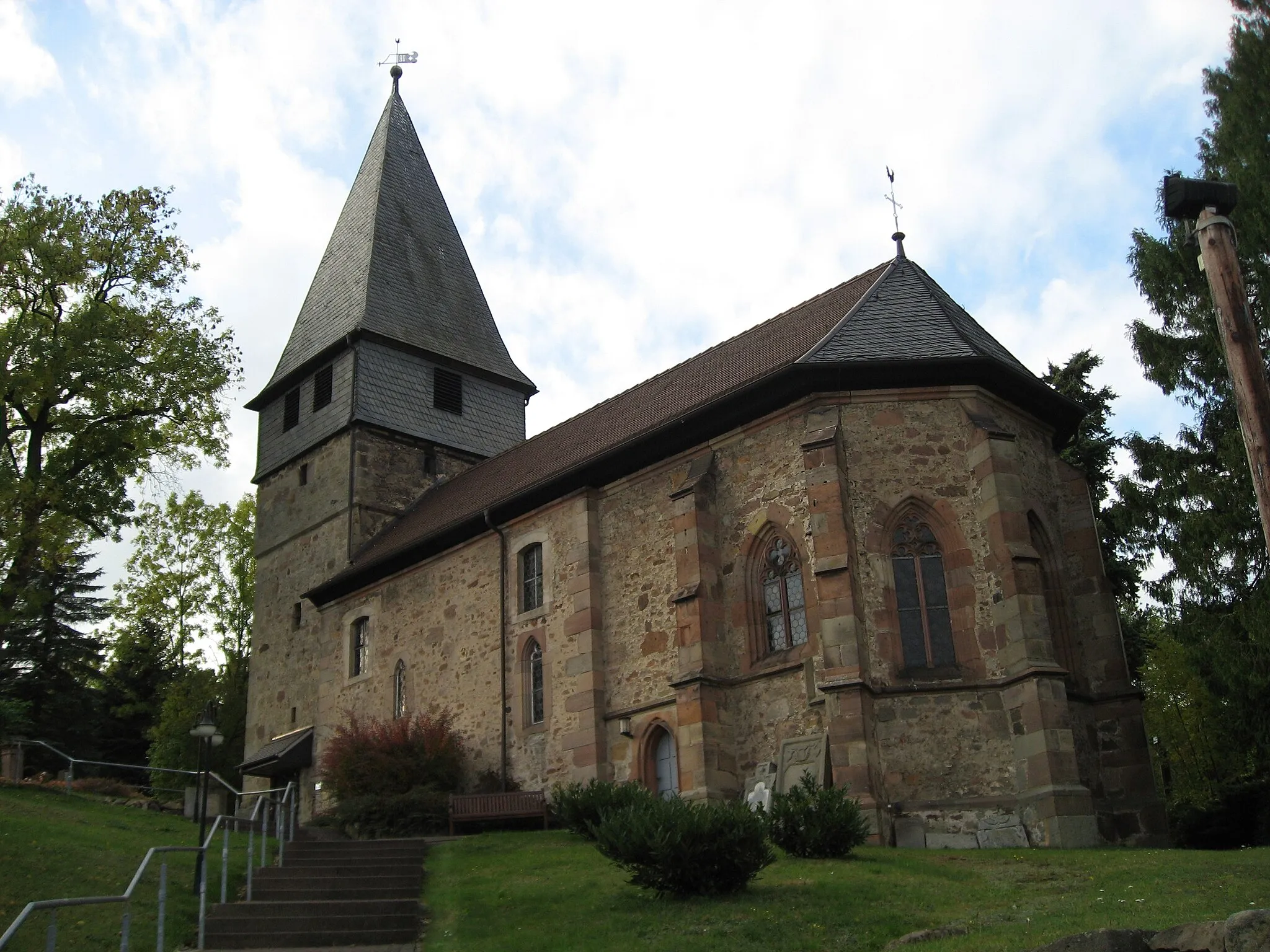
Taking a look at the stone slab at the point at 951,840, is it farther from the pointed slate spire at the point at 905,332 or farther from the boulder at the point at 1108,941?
the boulder at the point at 1108,941

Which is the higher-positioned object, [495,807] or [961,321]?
[961,321]

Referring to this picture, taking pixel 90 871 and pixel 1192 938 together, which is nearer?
pixel 1192 938

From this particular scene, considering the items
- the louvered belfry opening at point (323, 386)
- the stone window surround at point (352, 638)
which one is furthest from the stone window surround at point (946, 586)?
the louvered belfry opening at point (323, 386)

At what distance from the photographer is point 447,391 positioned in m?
31.6

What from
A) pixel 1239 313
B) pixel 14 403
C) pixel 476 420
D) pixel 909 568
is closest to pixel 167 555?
pixel 476 420

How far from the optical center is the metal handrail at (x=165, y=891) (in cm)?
838

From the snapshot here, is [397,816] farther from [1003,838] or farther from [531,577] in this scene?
[1003,838]

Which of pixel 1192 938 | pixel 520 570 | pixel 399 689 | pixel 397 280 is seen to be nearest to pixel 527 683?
pixel 520 570

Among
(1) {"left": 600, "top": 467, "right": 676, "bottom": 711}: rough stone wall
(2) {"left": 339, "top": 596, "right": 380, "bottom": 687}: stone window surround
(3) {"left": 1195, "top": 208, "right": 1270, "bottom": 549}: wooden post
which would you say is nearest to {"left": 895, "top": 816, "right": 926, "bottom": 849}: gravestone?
(1) {"left": 600, "top": 467, "right": 676, "bottom": 711}: rough stone wall

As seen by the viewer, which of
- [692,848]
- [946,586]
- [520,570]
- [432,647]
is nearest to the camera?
[692,848]

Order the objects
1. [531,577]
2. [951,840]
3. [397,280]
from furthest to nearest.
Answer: [397,280], [531,577], [951,840]

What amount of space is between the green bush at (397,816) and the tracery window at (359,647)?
20.6ft

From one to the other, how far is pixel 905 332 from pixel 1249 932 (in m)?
12.5

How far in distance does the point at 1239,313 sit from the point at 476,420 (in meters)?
24.8
